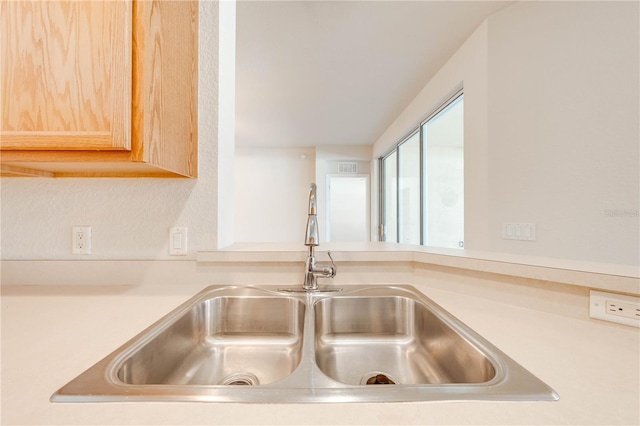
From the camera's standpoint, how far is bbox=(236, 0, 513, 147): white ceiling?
1.96 m

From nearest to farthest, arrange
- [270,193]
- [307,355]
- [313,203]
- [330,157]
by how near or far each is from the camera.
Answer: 1. [307,355]
2. [313,203]
3. [330,157]
4. [270,193]

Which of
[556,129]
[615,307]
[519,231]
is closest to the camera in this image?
[615,307]

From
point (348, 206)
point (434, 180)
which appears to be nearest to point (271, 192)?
point (348, 206)

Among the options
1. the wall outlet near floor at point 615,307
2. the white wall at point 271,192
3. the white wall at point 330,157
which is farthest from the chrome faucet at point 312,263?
the white wall at point 271,192

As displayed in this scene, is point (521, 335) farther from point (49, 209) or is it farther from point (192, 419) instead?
point (49, 209)

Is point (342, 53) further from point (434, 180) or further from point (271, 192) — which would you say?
point (271, 192)

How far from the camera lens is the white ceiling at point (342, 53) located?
1961 millimetres

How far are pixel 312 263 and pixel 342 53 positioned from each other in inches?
87.3

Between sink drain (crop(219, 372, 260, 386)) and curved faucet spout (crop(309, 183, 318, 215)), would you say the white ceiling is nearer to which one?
curved faucet spout (crop(309, 183, 318, 215))

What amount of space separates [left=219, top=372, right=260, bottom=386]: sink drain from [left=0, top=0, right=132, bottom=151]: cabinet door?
0.68m

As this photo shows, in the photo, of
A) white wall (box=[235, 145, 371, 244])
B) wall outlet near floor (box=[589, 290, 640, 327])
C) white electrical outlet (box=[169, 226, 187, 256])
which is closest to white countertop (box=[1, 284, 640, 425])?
wall outlet near floor (box=[589, 290, 640, 327])

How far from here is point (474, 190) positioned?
2.18m

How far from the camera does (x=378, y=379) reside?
749 mm

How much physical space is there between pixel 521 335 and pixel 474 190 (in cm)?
177
